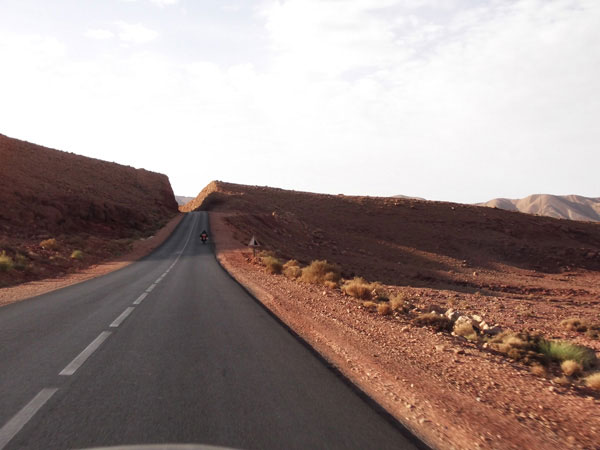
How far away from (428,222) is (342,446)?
68947mm

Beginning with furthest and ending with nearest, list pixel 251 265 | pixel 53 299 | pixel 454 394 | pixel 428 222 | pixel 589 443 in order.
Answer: pixel 428 222 → pixel 251 265 → pixel 53 299 → pixel 454 394 → pixel 589 443

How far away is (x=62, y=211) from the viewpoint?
151ft

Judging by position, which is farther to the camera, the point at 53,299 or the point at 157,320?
the point at 53,299

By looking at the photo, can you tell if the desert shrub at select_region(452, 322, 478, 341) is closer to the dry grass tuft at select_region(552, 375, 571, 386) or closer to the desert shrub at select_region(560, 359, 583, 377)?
the desert shrub at select_region(560, 359, 583, 377)

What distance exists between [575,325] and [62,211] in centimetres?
4674

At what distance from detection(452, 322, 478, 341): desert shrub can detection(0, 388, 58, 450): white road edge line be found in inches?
300

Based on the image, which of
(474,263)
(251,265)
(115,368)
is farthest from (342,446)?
(474,263)

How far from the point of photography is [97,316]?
30.1ft

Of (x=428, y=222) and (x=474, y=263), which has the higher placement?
(x=428, y=222)

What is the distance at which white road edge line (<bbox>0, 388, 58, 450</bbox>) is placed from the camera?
11.4 feet

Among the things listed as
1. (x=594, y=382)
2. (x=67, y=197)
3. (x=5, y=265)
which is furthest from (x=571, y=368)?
(x=67, y=197)

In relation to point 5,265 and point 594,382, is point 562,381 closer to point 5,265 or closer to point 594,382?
point 594,382

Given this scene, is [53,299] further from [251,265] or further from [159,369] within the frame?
[251,265]

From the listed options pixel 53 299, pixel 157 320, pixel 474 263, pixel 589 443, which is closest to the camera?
pixel 589 443
